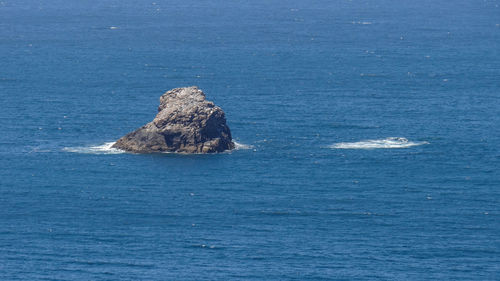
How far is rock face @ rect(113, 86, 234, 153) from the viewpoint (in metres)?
173

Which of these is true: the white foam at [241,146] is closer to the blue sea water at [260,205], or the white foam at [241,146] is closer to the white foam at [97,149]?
the blue sea water at [260,205]

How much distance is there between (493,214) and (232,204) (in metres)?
32.9

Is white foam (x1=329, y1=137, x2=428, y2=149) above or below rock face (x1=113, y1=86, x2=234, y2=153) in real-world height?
below

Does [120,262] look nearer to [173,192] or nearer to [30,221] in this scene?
[30,221]

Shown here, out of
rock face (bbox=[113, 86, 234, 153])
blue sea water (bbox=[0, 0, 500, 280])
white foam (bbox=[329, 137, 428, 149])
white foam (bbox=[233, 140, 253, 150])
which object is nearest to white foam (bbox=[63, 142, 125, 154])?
blue sea water (bbox=[0, 0, 500, 280])

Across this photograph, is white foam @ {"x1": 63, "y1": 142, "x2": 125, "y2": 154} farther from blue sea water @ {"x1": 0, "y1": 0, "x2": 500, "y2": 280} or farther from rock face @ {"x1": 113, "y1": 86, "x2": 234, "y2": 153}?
rock face @ {"x1": 113, "y1": 86, "x2": 234, "y2": 153}

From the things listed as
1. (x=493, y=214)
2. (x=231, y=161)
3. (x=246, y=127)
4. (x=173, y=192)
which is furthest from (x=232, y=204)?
(x=246, y=127)

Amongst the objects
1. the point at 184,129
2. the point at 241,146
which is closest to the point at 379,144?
the point at 241,146

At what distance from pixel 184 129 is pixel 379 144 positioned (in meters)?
32.1

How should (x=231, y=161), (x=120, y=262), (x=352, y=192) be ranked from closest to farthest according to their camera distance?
(x=120, y=262)
(x=352, y=192)
(x=231, y=161)

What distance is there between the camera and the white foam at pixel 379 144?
603ft

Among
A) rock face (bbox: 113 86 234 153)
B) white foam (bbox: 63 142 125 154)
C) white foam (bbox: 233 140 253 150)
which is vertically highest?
rock face (bbox: 113 86 234 153)

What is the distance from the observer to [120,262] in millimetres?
128750

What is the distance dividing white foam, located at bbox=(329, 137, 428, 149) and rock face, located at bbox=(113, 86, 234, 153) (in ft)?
61.4
